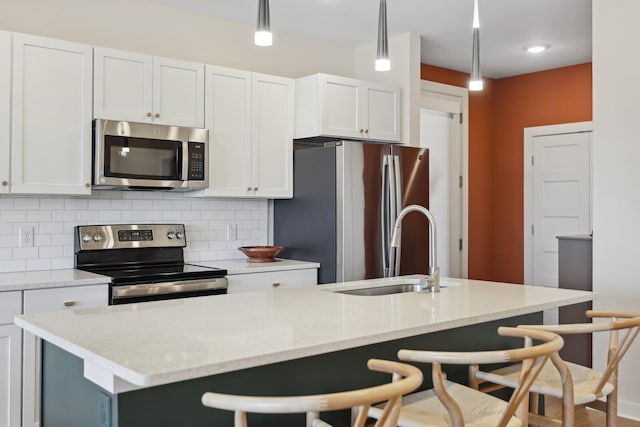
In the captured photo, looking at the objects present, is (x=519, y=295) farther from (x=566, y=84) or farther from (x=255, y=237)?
(x=566, y=84)

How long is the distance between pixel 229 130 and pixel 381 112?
1.28m

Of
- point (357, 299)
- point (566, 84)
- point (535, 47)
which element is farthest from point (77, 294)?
point (566, 84)

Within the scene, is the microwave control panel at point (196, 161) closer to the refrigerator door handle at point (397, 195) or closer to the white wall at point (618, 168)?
the refrigerator door handle at point (397, 195)

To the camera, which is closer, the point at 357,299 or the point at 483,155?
the point at 357,299

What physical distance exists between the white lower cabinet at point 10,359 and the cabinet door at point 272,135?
1.80 meters

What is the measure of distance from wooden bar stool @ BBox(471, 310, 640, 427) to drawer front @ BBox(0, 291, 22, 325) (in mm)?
2196

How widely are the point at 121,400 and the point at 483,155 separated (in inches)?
216

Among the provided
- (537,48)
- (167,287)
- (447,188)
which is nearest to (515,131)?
(447,188)

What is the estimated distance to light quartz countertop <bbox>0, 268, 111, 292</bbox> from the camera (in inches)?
122

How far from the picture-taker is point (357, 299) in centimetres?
254

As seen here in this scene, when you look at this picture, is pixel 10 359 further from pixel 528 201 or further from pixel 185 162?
pixel 528 201

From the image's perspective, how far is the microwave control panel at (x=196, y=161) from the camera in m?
4.00

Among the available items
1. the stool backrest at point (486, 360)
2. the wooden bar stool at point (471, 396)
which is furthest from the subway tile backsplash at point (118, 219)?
the stool backrest at point (486, 360)

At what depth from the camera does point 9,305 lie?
3.08m
